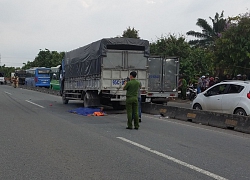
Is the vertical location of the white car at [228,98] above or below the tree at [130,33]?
below

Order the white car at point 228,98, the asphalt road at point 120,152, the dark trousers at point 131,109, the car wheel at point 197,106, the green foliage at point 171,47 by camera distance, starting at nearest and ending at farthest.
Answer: the asphalt road at point 120,152 < the dark trousers at point 131,109 < the white car at point 228,98 < the car wheel at point 197,106 < the green foliage at point 171,47

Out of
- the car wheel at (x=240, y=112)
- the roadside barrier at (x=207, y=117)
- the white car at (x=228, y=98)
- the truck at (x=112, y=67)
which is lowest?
the roadside barrier at (x=207, y=117)

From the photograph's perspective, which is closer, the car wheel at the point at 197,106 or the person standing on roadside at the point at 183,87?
the car wheel at the point at 197,106

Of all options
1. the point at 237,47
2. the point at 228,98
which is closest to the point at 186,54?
the point at 237,47

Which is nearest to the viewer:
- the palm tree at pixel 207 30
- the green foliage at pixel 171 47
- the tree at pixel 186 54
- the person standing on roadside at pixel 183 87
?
the person standing on roadside at pixel 183 87

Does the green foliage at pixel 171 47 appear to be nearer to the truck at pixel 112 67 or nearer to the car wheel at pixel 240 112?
the truck at pixel 112 67

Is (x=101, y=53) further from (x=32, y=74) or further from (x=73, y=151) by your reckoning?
(x=32, y=74)

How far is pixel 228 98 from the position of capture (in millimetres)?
12586

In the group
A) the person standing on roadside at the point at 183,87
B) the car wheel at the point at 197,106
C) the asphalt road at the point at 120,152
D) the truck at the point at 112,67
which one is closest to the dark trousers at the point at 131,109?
the asphalt road at the point at 120,152

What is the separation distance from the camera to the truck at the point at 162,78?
673 inches

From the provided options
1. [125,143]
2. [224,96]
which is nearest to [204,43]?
[224,96]

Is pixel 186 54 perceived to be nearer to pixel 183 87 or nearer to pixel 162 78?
pixel 183 87

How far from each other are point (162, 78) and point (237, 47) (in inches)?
224

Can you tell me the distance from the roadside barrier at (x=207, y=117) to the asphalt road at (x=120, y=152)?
0.42 m
